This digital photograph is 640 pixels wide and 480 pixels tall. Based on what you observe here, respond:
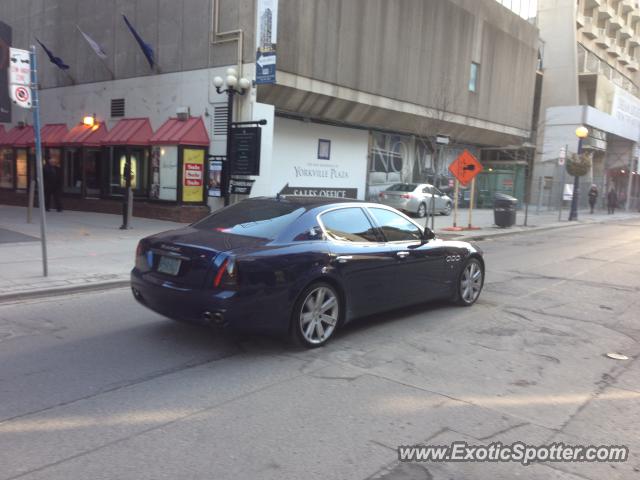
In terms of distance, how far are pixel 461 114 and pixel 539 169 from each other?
14536mm

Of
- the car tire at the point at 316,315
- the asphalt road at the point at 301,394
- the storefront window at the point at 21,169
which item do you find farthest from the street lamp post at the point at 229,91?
the car tire at the point at 316,315

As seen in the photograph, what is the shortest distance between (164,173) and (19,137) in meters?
9.75

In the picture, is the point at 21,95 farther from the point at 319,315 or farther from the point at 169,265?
the point at 319,315

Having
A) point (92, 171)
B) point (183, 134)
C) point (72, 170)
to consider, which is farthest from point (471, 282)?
point (72, 170)

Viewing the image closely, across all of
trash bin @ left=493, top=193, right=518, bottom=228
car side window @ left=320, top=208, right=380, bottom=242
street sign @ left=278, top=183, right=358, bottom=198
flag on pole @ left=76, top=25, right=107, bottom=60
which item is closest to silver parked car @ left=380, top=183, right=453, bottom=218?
street sign @ left=278, top=183, right=358, bottom=198

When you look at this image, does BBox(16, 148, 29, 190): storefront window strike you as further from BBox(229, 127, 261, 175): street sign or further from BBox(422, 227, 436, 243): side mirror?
BBox(422, 227, 436, 243): side mirror

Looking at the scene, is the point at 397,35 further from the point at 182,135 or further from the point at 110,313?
the point at 110,313

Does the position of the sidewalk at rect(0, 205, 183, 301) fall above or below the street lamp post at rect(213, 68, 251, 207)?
below

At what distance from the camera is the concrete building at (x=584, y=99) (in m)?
38.3

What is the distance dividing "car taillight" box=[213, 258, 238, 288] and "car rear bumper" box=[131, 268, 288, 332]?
64 mm

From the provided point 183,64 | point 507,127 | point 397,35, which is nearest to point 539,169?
point 507,127

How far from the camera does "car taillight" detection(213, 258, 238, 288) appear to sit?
4891mm

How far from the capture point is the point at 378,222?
21.2ft

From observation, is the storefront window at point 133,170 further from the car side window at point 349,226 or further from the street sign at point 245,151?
the car side window at point 349,226
